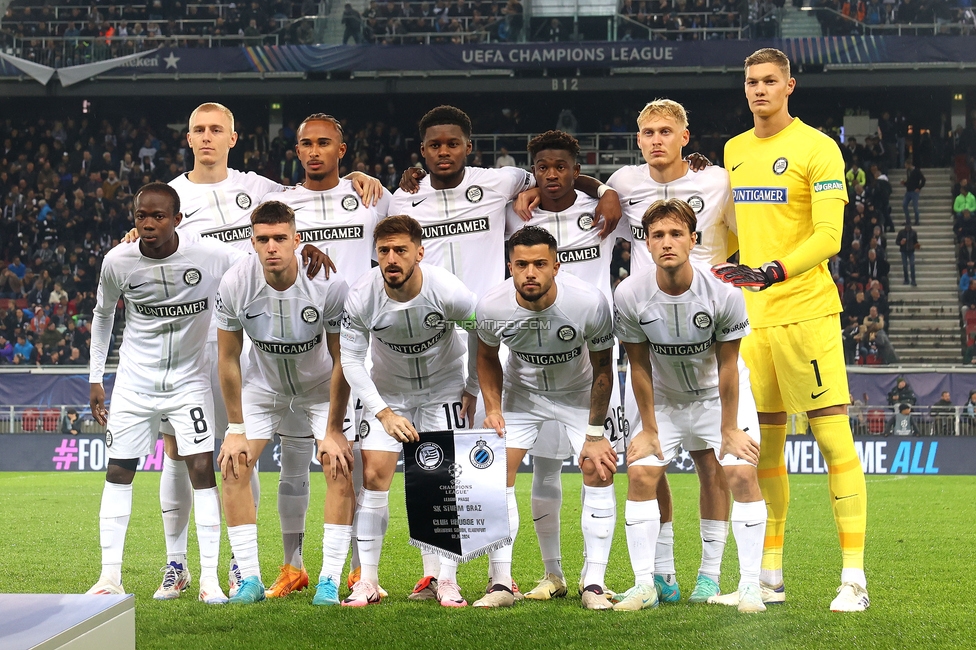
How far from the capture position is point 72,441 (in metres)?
16.0

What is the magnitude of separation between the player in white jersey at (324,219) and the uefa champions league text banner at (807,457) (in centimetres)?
905

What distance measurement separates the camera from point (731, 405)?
214 inches

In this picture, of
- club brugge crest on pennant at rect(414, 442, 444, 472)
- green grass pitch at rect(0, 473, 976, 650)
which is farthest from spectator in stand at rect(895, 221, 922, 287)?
club brugge crest on pennant at rect(414, 442, 444, 472)

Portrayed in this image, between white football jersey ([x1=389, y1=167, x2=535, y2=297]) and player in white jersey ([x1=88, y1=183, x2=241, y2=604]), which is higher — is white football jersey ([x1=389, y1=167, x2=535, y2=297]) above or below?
above

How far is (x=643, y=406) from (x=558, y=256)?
123 centimetres

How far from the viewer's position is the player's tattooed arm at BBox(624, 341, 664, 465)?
5539mm

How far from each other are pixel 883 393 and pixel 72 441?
1247 cm

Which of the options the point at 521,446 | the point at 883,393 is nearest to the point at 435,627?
the point at 521,446

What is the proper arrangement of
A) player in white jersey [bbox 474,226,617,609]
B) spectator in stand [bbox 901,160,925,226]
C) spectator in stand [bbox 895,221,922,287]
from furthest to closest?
spectator in stand [bbox 901,160,925,226]
spectator in stand [bbox 895,221,922,287]
player in white jersey [bbox 474,226,617,609]

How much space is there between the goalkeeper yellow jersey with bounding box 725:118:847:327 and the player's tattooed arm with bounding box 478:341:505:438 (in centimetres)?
145

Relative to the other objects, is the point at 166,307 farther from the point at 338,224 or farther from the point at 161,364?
the point at 338,224

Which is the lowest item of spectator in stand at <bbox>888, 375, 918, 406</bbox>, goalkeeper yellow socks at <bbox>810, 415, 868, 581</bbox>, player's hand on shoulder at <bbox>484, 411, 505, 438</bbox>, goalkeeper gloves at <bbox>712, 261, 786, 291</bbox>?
spectator in stand at <bbox>888, 375, 918, 406</bbox>

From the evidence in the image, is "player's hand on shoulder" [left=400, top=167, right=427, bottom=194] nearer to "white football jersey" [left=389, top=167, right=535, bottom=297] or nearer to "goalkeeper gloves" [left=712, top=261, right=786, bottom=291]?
"white football jersey" [left=389, top=167, right=535, bottom=297]

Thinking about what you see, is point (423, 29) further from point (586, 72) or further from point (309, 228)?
point (309, 228)
